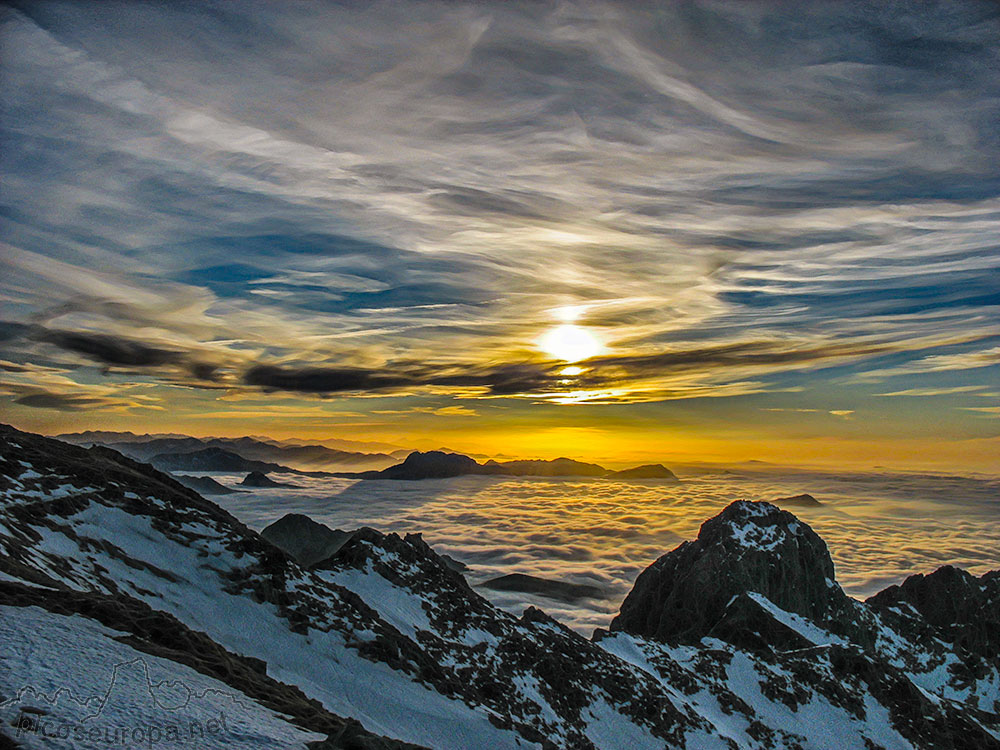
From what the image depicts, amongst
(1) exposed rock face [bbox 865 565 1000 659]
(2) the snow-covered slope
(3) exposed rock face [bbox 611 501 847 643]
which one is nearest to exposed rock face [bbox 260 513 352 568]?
(3) exposed rock face [bbox 611 501 847 643]

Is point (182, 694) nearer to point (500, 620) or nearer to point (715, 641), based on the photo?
point (500, 620)

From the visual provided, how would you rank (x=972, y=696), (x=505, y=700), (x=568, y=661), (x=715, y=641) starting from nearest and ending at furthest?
(x=505, y=700) → (x=568, y=661) → (x=715, y=641) → (x=972, y=696)

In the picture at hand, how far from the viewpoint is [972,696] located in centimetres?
10425

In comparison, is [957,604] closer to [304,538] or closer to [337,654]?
[337,654]

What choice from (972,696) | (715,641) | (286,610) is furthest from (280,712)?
(972,696)

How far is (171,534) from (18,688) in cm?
3154

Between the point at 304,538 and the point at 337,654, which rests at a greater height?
the point at 337,654

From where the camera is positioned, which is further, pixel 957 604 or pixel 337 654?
pixel 957 604

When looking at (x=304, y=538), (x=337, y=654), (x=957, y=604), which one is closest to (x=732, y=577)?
(x=957, y=604)

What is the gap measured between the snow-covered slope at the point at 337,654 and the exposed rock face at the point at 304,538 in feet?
253

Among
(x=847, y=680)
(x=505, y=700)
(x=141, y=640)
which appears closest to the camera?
(x=141, y=640)

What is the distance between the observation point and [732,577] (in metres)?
100

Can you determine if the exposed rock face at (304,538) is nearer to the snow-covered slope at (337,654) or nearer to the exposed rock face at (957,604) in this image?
the snow-covered slope at (337,654)

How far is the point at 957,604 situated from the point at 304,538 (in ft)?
469
